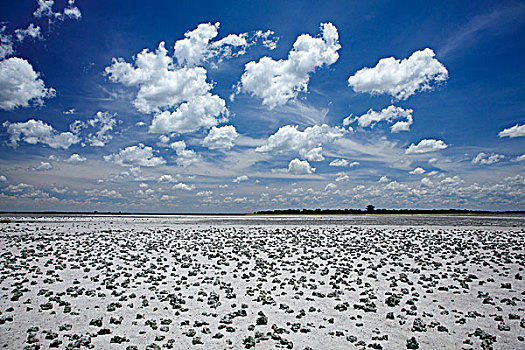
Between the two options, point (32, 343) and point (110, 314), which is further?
point (110, 314)

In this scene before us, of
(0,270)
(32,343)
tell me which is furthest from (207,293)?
(0,270)

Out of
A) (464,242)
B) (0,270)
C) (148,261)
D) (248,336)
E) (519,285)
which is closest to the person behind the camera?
(248,336)

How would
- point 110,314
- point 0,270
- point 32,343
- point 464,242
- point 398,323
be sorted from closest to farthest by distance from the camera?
point 32,343 < point 398,323 < point 110,314 < point 0,270 < point 464,242

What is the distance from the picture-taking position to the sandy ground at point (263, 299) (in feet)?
31.9

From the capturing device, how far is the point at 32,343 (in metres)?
9.21

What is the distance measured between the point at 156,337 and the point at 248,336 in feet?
9.01

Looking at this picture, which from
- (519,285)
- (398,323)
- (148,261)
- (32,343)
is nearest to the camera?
(32,343)

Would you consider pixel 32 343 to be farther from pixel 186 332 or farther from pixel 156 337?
pixel 186 332

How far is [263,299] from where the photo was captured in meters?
13.0

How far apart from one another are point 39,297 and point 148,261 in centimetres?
699

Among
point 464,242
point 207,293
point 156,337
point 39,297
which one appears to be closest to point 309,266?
point 207,293

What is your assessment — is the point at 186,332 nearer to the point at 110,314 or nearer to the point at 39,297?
the point at 110,314

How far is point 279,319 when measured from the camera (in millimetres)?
11266

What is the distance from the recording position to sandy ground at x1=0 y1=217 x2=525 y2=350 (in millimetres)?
9734
